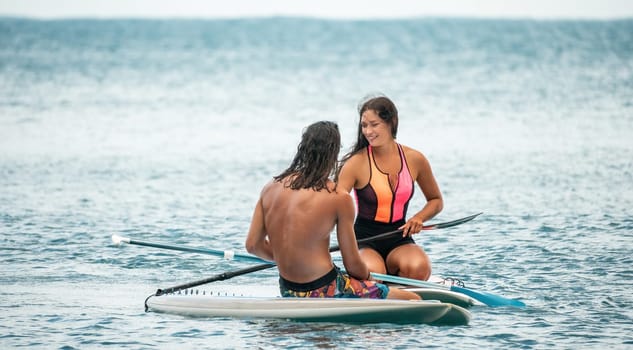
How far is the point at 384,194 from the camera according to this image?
9.75m

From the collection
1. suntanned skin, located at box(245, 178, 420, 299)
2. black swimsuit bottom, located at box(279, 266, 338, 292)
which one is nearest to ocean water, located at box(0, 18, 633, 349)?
black swimsuit bottom, located at box(279, 266, 338, 292)

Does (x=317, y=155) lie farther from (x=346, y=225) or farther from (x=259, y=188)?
(x=259, y=188)

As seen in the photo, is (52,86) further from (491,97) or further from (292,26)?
(292,26)

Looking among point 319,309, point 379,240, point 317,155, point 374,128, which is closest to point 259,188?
point 379,240

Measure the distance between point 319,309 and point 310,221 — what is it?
2.47ft

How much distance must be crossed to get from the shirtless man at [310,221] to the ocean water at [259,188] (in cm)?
46

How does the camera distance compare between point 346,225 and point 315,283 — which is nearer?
point 346,225

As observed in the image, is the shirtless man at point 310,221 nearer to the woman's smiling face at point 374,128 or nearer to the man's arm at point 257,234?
the man's arm at point 257,234

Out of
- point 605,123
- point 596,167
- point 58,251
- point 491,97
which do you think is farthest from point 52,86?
point 58,251

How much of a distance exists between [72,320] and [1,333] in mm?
607

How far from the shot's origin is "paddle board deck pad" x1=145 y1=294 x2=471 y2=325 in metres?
9.13

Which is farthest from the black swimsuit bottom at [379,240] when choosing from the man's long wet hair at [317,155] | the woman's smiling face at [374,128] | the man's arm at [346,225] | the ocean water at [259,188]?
the man's long wet hair at [317,155]

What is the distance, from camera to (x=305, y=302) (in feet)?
29.9

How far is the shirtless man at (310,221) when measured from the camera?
866cm
